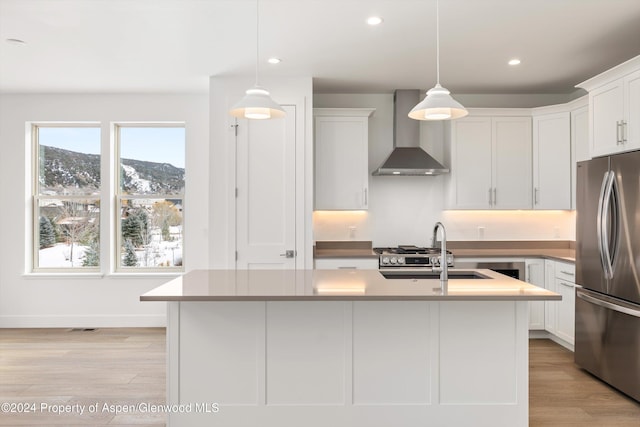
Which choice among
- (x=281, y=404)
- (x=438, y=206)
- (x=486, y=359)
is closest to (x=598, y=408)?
(x=486, y=359)

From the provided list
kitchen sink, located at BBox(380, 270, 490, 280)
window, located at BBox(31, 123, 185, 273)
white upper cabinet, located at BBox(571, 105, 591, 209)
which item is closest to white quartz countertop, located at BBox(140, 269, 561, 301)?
kitchen sink, located at BBox(380, 270, 490, 280)

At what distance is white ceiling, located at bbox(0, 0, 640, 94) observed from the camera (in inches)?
119

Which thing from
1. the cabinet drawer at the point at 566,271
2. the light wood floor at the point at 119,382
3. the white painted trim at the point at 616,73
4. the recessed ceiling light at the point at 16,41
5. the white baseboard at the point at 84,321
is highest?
the recessed ceiling light at the point at 16,41

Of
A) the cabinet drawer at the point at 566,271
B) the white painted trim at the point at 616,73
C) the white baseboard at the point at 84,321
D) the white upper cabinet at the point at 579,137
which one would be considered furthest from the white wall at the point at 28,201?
the white upper cabinet at the point at 579,137

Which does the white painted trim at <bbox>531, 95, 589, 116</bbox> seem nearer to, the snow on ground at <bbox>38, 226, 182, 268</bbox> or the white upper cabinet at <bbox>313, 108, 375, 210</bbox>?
the white upper cabinet at <bbox>313, 108, 375, 210</bbox>

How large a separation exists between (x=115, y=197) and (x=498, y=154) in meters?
4.46

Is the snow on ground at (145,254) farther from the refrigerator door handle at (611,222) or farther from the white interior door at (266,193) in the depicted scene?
the refrigerator door handle at (611,222)

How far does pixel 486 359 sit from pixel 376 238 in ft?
8.62

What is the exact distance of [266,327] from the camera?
2695mm

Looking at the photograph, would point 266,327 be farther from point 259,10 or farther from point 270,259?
point 259,10

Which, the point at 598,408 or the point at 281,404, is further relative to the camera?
the point at 598,408

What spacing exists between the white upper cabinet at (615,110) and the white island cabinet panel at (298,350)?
2.47 m

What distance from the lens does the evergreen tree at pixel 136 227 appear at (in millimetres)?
5395

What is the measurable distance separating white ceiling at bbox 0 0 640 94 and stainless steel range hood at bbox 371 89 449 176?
9.1 inches
